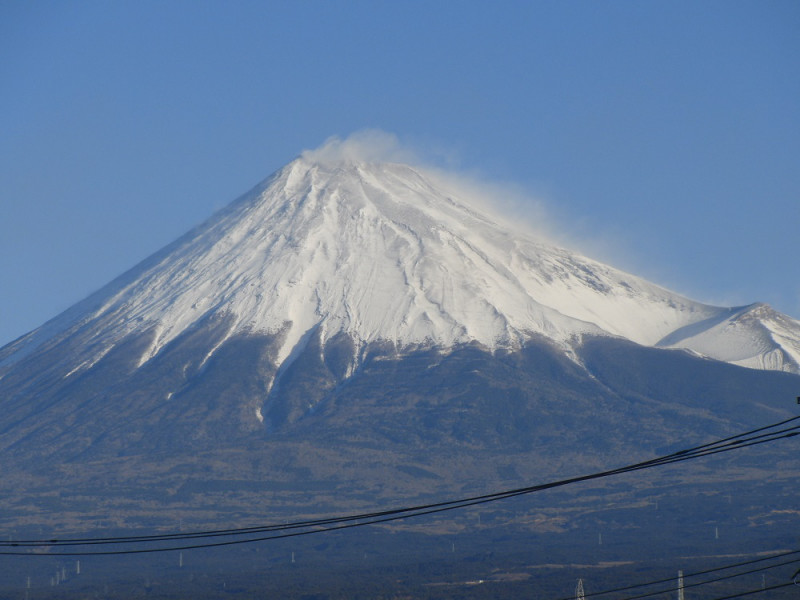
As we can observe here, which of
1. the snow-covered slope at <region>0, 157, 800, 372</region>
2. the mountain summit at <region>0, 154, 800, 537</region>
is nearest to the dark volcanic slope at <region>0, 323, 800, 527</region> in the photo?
the mountain summit at <region>0, 154, 800, 537</region>

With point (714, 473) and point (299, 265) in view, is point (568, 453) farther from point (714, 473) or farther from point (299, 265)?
point (299, 265)

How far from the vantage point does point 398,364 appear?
6737 inches

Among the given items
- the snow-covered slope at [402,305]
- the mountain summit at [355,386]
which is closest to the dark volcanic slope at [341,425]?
the mountain summit at [355,386]

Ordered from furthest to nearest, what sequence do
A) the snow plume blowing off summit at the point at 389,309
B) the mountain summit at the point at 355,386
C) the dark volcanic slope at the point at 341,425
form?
the snow plume blowing off summit at the point at 389,309 → the mountain summit at the point at 355,386 → the dark volcanic slope at the point at 341,425

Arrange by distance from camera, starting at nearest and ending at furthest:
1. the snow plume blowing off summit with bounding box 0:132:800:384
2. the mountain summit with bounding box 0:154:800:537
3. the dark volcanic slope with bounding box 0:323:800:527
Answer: the dark volcanic slope with bounding box 0:323:800:527 → the mountain summit with bounding box 0:154:800:537 → the snow plume blowing off summit with bounding box 0:132:800:384

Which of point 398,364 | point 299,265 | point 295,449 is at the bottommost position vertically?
point 295,449

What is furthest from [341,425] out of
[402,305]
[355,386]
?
[402,305]

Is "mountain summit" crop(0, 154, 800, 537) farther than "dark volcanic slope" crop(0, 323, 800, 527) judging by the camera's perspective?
Yes

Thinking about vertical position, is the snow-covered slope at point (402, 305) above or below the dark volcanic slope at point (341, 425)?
above

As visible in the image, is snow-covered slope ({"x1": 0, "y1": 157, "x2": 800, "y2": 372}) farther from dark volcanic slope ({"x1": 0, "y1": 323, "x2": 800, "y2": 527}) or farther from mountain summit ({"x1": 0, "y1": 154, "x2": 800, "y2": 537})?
dark volcanic slope ({"x1": 0, "y1": 323, "x2": 800, "y2": 527})

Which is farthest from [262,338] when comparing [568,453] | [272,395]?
[568,453]

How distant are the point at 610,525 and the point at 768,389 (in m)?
47.4

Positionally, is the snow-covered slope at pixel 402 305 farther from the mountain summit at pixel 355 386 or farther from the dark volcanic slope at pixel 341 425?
the dark volcanic slope at pixel 341 425

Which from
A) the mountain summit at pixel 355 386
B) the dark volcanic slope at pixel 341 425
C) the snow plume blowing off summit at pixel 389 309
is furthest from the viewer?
the snow plume blowing off summit at pixel 389 309
